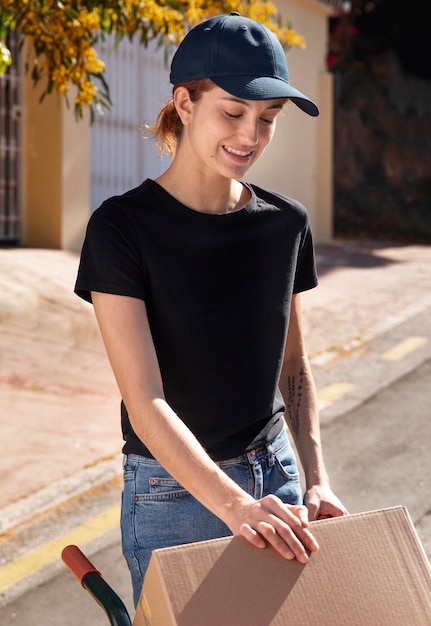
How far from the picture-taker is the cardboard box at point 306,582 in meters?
1.72

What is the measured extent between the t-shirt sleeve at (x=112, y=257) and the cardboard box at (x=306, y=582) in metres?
0.64

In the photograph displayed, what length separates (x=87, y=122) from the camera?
11750 millimetres

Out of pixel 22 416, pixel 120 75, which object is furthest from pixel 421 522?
pixel 120 75

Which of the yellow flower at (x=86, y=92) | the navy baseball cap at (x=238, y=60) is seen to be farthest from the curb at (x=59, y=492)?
the navy baseball cap at (x=238, y=60)

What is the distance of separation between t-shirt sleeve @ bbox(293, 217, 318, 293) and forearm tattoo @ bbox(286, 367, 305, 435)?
0.69 feet

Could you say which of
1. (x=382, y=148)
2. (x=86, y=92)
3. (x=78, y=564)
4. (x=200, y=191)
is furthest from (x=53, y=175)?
(x=382, y=148)

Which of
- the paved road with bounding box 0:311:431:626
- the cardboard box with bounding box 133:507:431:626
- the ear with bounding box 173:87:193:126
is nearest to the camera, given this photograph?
the cardboard box with bounding box 133:507:431:626

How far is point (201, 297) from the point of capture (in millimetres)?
2285

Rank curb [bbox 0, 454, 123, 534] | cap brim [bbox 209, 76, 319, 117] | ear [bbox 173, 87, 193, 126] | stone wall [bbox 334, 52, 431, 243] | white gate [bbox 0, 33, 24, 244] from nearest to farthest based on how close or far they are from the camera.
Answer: cap brim [bbox 209, 76, 319, 117]
ear [bbox 173, 87, 193, 126]
curb [bbox 0, 454, 123, 534]
white gate [bbox 0, 33, 24, 244]
stone wall [bbox 334, 52, 431, 243]

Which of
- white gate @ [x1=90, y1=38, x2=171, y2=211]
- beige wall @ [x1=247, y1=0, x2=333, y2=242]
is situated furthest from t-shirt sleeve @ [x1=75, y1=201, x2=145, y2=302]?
beige wall @ [x1=247, y1=0, x2=333, y2=242]

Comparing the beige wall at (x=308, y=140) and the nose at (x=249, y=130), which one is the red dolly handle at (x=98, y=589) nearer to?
the nose at (x=249, y=130)

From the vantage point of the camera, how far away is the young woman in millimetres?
2180

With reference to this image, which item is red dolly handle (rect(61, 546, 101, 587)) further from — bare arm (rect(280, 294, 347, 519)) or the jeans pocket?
bare arm (rect(280, 294, 347, 519))

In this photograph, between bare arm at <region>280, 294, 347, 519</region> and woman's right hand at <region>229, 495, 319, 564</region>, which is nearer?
woman's right hand at <region>229, 495, 319, 564</region>
